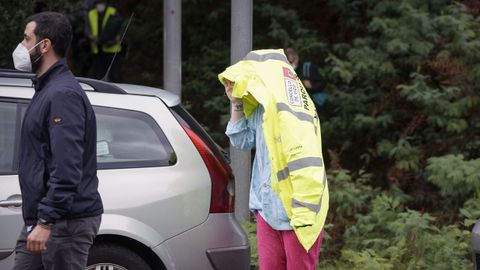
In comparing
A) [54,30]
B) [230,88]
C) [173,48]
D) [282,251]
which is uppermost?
[54,30]

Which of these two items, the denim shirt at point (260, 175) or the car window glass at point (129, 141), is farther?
the car window glass at point (129, 141)

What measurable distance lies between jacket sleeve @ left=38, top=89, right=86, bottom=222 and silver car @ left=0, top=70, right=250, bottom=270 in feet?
4.87

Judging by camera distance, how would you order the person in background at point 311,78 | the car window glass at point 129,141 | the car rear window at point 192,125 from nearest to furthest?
1. the car window glass at point 129,141
2. the car rear window at point 192,125
3. the person in background at point 311,78

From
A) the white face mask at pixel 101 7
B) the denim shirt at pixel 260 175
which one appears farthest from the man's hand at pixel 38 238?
the white face mask at pixel 101 7

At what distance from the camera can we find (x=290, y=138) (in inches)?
202

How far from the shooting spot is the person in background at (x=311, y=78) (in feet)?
41.4

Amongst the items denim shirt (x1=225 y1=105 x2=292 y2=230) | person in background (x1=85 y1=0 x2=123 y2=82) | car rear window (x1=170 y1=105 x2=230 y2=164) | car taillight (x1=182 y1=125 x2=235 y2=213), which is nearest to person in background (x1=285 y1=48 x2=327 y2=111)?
person in background (x1=85 y1=0 x2=123 y2=82)

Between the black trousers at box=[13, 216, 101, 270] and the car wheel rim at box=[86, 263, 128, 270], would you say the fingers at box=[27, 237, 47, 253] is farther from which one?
the car wheel rim at box=[86, 263, 128, 270]

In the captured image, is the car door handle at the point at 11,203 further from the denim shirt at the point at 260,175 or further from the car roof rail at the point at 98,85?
the denim shirt at the point at 260,175

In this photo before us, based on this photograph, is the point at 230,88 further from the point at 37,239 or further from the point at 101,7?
the point at 101,7

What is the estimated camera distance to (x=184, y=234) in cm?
616

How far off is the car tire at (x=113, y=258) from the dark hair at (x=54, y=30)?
170cm

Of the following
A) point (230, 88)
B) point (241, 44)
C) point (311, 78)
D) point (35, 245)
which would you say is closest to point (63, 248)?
point (35, 245)

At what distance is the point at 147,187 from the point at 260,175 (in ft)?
3.33
